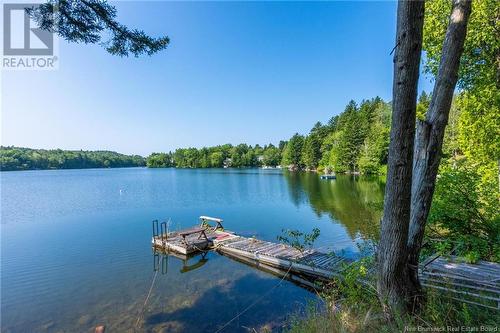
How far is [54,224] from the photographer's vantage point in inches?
728

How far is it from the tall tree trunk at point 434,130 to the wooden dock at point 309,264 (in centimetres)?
82

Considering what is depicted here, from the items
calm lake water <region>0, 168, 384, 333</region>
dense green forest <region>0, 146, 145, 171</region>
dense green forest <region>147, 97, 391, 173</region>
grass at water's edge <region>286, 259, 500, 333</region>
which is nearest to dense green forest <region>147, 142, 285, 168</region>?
dense green forest <region>147, 97, 391, 173</region>

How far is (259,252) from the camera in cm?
1135

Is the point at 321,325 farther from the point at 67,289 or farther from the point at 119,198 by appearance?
the point at 119,198

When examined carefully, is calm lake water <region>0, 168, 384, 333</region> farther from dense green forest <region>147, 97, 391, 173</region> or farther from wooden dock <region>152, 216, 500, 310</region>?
dense green forest <region>147, 97, 391, 173</region>

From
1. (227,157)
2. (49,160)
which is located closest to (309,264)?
(227,157)

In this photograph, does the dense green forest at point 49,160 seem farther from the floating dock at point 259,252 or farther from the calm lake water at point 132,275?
→ the floating dock at point 259,252

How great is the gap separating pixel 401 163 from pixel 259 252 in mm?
9468

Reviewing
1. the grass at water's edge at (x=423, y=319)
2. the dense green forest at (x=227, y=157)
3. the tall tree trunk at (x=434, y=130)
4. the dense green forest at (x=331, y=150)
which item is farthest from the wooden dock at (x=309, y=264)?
the dense green forest at (x=227, y=157)

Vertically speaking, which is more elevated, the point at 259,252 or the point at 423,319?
the point at 423,319

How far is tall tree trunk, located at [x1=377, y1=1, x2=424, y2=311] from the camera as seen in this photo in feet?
8.57

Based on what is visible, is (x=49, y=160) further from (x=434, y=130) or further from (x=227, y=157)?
(x=434, y=130)

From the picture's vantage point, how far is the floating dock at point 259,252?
31.1 feet

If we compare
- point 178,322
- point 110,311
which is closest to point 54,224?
point 110,311
